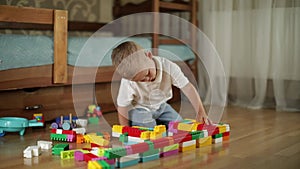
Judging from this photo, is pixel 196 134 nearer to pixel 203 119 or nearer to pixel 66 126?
pixel 203 119

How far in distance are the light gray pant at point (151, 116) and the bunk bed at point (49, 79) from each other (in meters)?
0.43

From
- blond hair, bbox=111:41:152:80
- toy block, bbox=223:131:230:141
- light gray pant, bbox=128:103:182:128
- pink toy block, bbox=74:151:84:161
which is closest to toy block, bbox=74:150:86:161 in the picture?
pink toy block, bbox=74:151:84:161

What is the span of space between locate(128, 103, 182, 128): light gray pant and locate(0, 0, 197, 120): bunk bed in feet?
1.41

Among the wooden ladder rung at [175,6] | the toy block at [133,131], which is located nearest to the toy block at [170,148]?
the toy block at [133,131]

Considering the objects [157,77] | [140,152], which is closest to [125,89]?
[157,77]

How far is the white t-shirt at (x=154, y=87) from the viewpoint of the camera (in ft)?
5.34

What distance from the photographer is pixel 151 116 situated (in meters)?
1.74

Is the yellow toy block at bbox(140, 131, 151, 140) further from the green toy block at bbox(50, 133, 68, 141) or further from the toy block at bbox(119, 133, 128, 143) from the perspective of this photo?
the green toy block at bbox(50, 133, 68, 141)

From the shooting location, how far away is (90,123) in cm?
199

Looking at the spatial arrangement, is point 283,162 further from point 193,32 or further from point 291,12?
point 193,32

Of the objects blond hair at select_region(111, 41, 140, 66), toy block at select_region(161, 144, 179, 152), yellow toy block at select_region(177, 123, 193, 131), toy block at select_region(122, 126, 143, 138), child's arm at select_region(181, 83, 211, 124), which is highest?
blond hair at select_region(111, 41, 140, 66)

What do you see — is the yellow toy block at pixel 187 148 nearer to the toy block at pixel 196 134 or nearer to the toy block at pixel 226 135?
the toy block at pixel 196 134

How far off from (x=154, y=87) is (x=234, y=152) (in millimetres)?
422

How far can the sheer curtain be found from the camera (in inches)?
91.7
